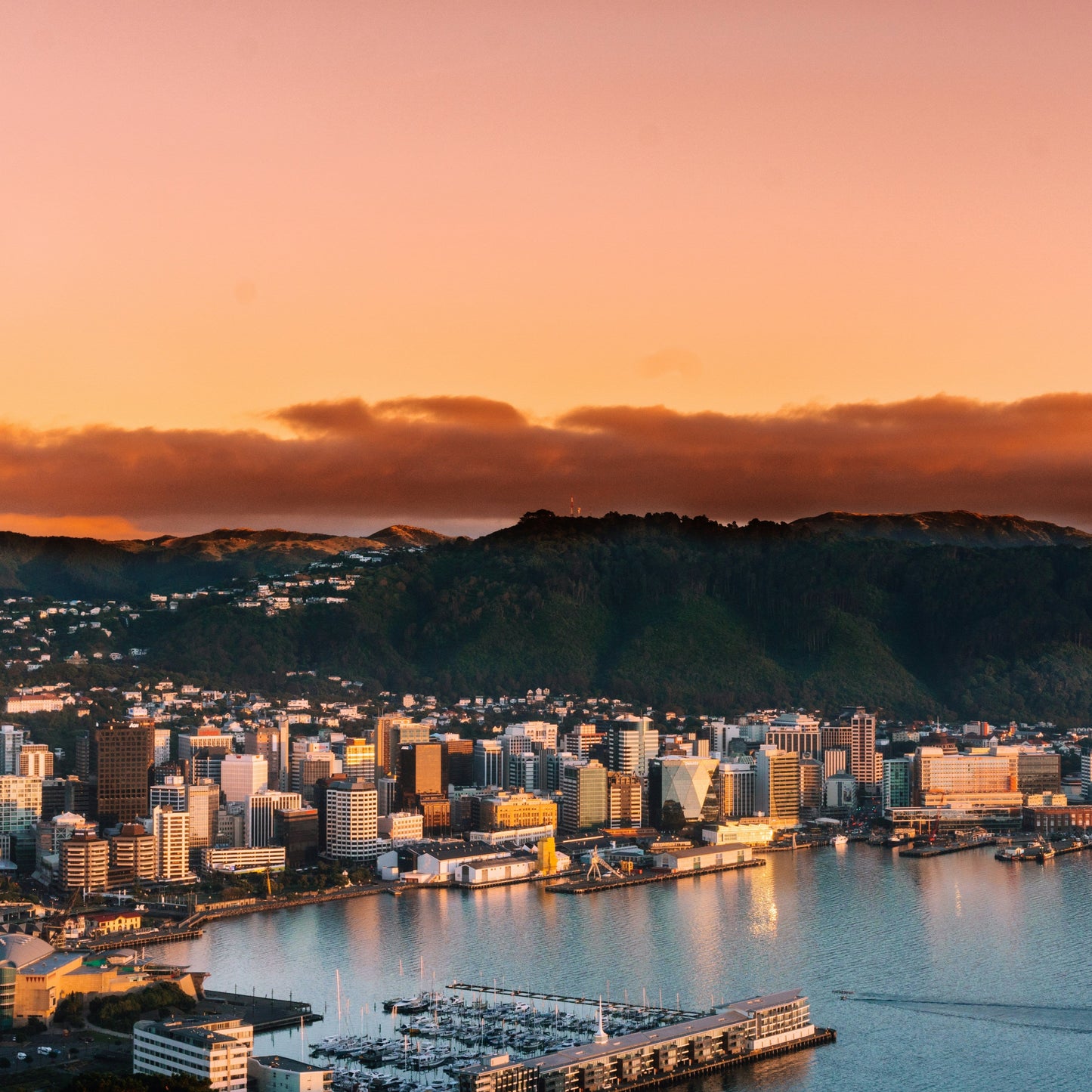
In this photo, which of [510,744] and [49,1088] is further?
[510,744]

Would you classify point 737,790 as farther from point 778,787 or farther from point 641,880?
point 641,880

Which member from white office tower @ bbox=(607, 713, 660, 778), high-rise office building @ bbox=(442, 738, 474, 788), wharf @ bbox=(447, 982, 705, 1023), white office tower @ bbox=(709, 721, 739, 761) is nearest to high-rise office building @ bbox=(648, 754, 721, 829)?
white office tower @ bbox=(607, 713, 660, 778)

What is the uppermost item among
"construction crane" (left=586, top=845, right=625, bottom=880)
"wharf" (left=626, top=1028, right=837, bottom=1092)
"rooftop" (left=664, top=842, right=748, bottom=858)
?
"rooftop" (left=664, top=842, right=748, bottom=858)

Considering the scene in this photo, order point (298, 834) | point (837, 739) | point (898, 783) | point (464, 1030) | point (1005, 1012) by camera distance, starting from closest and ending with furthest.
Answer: point (464, 1030) → point (1005, 1012) → point (298, 834) → point (898, 783) → point (837, 739)

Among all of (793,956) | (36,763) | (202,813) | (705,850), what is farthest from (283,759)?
(793,956)

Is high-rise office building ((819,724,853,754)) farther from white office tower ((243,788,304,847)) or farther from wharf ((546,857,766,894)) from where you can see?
white office tower ((243,788,304,847))

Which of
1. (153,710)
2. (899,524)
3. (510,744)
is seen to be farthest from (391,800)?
(899,524)

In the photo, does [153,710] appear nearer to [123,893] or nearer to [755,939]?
[123,893]
